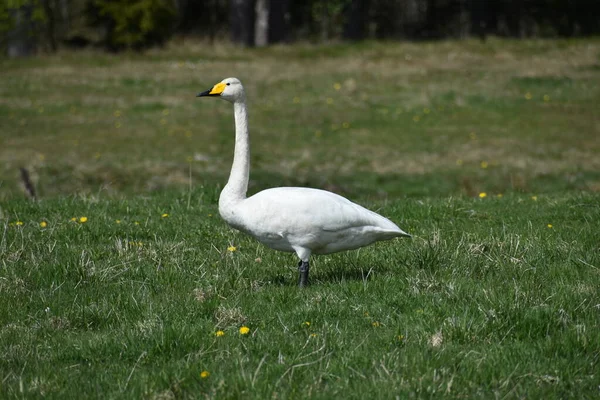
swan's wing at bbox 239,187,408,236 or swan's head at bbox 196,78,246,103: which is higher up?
swan's head at bbox 196,78,246,103

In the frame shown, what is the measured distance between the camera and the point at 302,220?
20.5ft

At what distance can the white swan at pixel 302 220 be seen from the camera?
20.6 feet

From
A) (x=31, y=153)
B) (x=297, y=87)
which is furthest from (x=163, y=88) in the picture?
(x=31, y=153)

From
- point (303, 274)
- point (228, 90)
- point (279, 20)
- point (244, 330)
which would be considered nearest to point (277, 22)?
point (279, 20)

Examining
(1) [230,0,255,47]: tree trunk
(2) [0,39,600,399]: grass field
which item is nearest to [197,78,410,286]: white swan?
(2) [0,39,600,399]: grass field

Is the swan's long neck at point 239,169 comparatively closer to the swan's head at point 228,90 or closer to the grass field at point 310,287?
the swan's head at point 228,90

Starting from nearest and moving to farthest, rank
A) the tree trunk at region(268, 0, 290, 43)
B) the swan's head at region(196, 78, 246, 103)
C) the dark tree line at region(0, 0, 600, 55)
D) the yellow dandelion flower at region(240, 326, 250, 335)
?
the yellow dandelion flower at region(240, 326, 250, 335), the swan's head at region(196, 78, 246, 103), the dark tree line at region(0, 0, 600, 55), the tree trunk at region(268, 0, 290, 43)

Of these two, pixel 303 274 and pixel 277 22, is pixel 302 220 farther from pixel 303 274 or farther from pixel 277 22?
pixel 277 22

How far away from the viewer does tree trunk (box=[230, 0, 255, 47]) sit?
37.8 m

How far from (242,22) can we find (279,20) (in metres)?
2.08

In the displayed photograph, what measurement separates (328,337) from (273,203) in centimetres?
136

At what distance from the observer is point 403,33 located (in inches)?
1837

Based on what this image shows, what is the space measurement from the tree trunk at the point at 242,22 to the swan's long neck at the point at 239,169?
31185 millimetres

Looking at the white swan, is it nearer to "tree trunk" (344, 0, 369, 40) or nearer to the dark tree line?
the dark tree line
